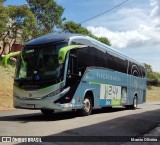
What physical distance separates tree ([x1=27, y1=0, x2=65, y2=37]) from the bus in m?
33.0

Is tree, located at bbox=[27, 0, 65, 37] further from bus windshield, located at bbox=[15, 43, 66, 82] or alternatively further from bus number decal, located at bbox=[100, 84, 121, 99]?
bus windshield, located at bbox=[15, 43, 66, 82]

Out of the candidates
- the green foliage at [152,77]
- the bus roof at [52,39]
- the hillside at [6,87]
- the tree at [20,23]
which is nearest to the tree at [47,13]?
Answer: the tree at [20,23]

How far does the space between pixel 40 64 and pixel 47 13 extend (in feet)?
124

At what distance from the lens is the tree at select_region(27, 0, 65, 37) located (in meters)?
52.2

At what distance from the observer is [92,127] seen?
13.7 meters

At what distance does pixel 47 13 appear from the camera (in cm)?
5278

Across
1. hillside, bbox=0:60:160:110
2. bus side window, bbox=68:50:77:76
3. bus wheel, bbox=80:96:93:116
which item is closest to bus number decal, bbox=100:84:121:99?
bus wheel, bbox=80:96:93:116

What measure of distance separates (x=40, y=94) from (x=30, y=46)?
2.21 m

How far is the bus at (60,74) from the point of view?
1548 centimetres

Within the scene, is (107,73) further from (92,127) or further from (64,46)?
(92,127)

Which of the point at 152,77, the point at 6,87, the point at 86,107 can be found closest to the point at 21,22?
the point at 6,87

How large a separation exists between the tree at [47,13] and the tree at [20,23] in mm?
6410

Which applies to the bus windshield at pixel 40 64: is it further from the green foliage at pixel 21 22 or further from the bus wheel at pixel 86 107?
the green foliage at pixel 21 22

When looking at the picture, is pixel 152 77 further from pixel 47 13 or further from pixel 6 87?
pixel 6 87
